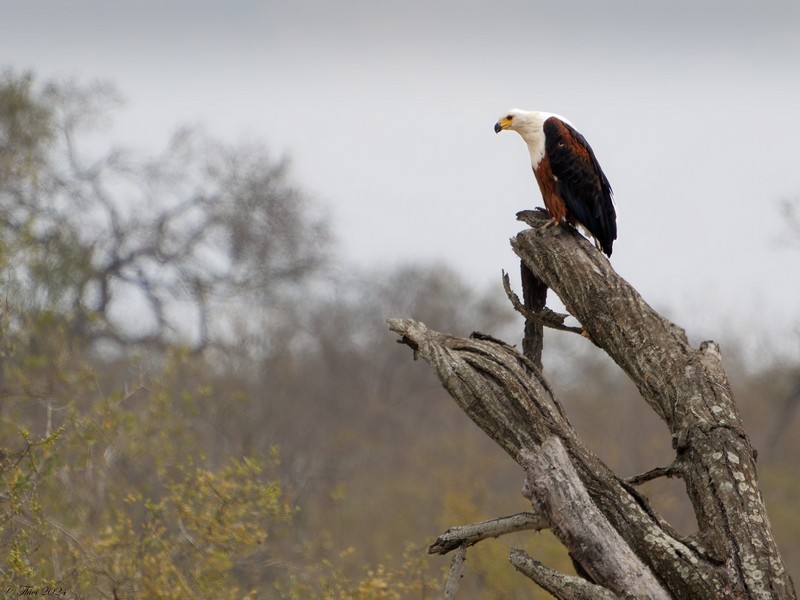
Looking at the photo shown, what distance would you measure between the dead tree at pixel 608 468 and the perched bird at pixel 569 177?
3.88 ft

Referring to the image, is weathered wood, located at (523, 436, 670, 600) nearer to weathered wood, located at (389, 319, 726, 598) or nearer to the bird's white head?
weathered wood, located at (389, 319, 726, 598)

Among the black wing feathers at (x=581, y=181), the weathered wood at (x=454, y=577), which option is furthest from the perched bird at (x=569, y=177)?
the weathered wood at (x=454, y=577)

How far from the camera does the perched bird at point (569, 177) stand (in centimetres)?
870

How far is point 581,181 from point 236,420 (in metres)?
23.2

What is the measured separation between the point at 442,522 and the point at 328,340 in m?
29.0

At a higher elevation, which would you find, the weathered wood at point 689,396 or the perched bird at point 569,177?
the perched bird at point 569,177

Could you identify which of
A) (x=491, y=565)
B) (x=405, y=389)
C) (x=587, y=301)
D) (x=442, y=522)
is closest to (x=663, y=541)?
(x=587, y=301)

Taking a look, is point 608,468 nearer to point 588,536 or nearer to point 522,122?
point 588,536

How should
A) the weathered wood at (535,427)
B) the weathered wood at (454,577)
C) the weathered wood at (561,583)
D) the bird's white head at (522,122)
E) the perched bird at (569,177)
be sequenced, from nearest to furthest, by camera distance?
the weathered wood at (561,583) < the weathered wood at (535,427) < the weathered wood at (454,577) < the perched bird at (569,177) < the bird's white head at (522,122)

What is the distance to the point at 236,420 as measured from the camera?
1228 inches

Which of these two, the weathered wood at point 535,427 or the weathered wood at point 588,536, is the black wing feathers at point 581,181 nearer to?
the weathered wood at point 535,427

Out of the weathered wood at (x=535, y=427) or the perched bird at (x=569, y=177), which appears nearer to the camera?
the weathered wood at (x=535, y=427)

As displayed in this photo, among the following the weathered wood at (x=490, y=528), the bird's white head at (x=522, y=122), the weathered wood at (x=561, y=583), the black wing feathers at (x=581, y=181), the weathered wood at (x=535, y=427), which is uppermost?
the bird's white head at (x=522, y=122)

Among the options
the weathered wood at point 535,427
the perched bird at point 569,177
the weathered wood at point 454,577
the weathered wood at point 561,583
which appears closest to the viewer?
the weathered wood at point 561,583
